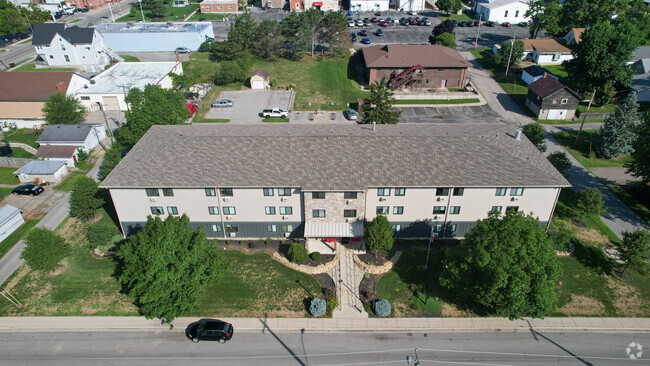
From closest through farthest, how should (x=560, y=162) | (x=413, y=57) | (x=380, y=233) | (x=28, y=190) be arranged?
(x=380, y=233) → (x=560, y=162) → (x=28, y=190) → (x=413, y=57)

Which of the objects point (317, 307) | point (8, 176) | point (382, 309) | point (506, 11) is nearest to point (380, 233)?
point (382, 309)

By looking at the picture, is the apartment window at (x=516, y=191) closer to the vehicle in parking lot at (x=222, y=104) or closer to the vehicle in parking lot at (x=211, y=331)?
the vehicle in parking lot at (x=211, y=331)

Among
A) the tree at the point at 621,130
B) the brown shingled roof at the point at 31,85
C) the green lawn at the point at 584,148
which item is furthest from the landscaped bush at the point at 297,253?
the brown shingled roof at the point at 31,85

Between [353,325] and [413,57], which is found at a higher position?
[413,57]

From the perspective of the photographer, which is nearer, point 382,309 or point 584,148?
point 382,309

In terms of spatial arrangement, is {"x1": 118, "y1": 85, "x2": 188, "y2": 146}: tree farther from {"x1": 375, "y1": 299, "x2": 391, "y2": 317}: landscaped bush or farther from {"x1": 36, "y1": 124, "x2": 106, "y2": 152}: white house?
{"x1": 375, "y1": 299, "x2": 391, "y2": 317}: landscaped bush

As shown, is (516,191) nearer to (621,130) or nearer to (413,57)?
(621,130)
